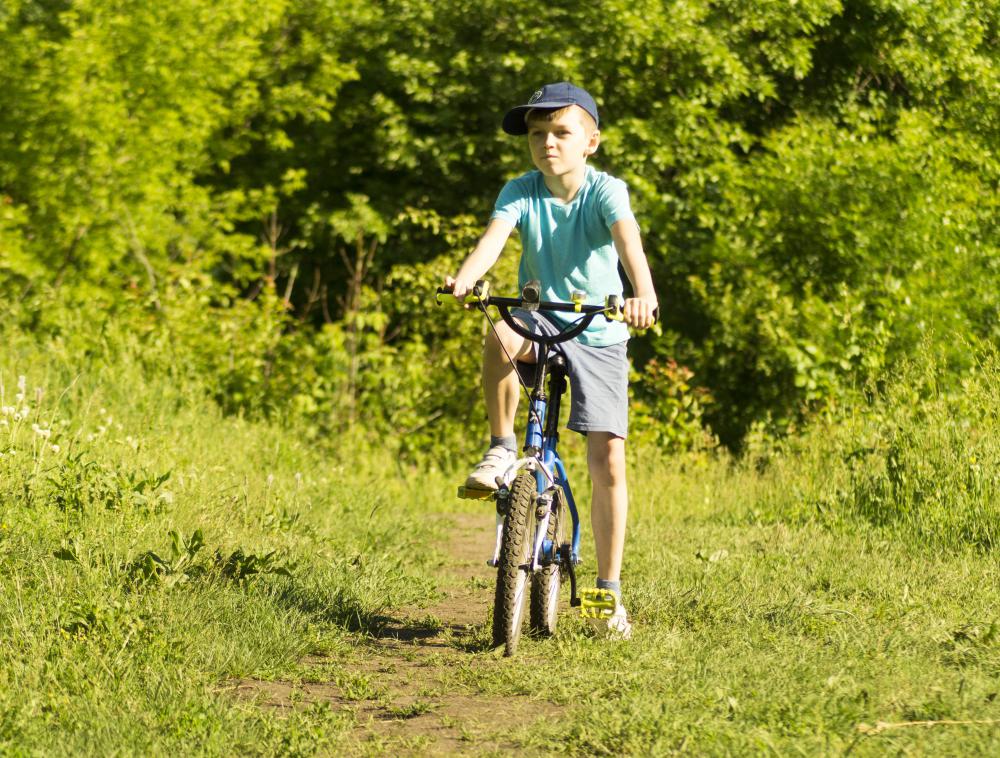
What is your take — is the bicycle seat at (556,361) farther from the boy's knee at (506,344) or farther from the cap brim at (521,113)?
the cap brim at (521,113)

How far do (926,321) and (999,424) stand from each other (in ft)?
11.3

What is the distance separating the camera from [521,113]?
4.41 meters

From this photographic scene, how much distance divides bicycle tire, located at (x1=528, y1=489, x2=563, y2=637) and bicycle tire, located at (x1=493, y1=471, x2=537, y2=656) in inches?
7.1

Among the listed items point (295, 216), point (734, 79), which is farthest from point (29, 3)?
point (734, 79)

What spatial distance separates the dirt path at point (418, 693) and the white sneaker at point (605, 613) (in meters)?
0.41

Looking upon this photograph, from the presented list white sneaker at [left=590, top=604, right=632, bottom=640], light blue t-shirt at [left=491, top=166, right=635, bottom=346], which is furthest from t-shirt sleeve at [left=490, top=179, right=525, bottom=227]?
white sneaker at [left=590, top=604, right=632, bottom=640]

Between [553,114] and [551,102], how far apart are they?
0.15ft

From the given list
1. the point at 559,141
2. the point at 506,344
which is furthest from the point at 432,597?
the point at 559,141

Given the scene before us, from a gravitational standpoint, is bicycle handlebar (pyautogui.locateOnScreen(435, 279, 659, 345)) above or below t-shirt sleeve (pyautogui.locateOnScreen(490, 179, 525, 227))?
below

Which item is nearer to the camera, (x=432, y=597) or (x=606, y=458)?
(x=606, y=458)

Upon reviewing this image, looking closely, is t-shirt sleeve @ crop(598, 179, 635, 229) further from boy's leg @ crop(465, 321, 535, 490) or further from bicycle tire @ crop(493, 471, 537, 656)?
bicycle tire @ crop(493, 471, 537, 656)

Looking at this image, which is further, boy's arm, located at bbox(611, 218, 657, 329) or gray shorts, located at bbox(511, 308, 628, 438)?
gray shorts, located at bbox(511, 308, 628, 438)

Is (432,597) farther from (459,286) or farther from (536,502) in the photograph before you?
(459,286)

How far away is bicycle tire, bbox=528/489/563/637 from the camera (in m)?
4.31
